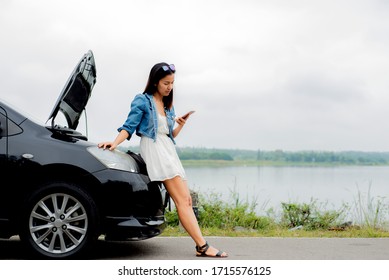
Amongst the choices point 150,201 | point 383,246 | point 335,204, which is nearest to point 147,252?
point 150,201

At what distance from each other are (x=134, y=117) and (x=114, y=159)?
50cm

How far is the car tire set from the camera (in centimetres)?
688

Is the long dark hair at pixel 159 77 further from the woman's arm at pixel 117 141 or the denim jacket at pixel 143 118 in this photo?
the woman's arm at pixel 117 141

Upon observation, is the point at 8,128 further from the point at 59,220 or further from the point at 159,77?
the point at 159,77

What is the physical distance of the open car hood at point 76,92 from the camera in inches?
299

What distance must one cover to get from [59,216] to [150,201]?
0.92 metres

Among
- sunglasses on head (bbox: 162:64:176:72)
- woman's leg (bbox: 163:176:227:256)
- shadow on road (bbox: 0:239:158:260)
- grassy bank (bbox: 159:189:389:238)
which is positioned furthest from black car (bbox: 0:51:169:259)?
grassy bank (bbox: 159:189:389:238)

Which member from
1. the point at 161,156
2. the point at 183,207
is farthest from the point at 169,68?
the point at 183,207

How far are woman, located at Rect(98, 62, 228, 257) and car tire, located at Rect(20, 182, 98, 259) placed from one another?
76cm

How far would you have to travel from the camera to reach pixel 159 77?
7406 millimetres

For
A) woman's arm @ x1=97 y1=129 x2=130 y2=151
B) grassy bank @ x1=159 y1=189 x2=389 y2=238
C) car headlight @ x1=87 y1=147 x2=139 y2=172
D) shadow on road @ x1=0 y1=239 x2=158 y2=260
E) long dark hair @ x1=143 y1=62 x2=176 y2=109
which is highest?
long dark hair @ x1=143 y1=62 x2=176 y2=109

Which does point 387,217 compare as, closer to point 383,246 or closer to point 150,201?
point 383,246

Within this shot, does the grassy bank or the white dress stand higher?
the white dress

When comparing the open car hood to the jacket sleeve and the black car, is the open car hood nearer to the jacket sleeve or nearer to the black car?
the black car
